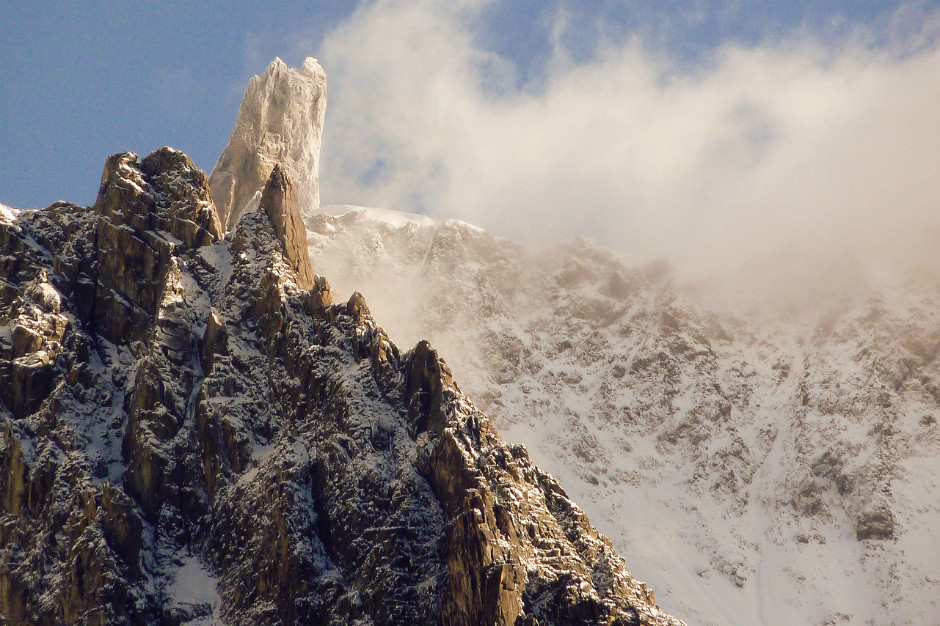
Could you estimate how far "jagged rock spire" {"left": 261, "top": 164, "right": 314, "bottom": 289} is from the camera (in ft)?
465

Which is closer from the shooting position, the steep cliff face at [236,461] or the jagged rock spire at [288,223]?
the steep cliff face at [236,461]

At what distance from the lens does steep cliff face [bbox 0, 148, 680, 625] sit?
111 m

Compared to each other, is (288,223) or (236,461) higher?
(288,223)

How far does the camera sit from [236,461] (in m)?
122

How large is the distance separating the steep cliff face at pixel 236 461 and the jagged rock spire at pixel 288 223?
1.02m

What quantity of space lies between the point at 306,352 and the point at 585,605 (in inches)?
1463

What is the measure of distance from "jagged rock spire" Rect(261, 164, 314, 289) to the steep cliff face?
102 cm

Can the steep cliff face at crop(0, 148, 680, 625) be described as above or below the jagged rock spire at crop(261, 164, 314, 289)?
below

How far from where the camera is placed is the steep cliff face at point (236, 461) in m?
111

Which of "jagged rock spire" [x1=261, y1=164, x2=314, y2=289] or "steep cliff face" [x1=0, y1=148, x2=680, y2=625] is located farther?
"jagged rock spire" [x1=261, y1=164, x2=314, y2=289]

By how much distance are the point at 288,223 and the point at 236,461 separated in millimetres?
31791

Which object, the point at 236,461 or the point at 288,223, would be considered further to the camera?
the point at 288,223

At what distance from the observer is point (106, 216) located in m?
138


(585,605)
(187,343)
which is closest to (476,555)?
(585,605)
